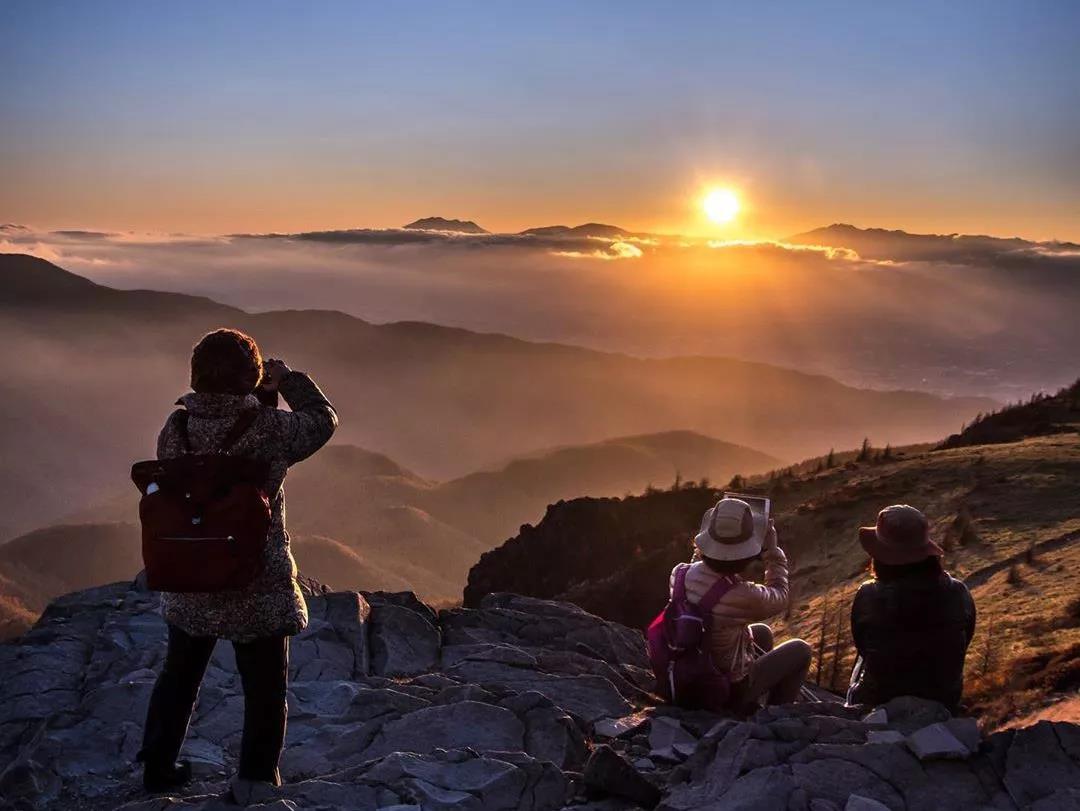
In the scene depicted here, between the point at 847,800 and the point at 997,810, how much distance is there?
63cm

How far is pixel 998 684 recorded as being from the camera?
22.5 ft

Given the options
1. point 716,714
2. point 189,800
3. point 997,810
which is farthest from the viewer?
point 716,714

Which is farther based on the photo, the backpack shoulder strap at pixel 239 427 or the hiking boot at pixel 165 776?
the hiking boot at pixel 165 776

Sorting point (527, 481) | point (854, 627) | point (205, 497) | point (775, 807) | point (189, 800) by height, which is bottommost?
point (527, 481)

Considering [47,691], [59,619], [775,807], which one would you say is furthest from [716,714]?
[59,619]

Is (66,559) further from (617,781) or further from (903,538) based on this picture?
(903,538)

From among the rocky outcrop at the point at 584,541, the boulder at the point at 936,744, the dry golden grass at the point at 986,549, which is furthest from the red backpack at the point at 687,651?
the rocky outcrop at the point at 584,541

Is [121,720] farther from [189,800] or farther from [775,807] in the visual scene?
[775,807]

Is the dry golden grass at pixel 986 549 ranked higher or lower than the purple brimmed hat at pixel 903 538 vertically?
lower

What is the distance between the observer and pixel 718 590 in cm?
541

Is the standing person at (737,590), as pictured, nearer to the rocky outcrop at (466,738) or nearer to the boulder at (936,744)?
the rocky outcrop at (466,738)

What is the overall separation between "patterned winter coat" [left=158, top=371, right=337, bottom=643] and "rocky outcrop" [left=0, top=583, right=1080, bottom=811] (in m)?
0.89

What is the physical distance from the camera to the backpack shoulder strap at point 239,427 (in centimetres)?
434

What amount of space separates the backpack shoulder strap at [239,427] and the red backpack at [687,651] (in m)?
2.78
